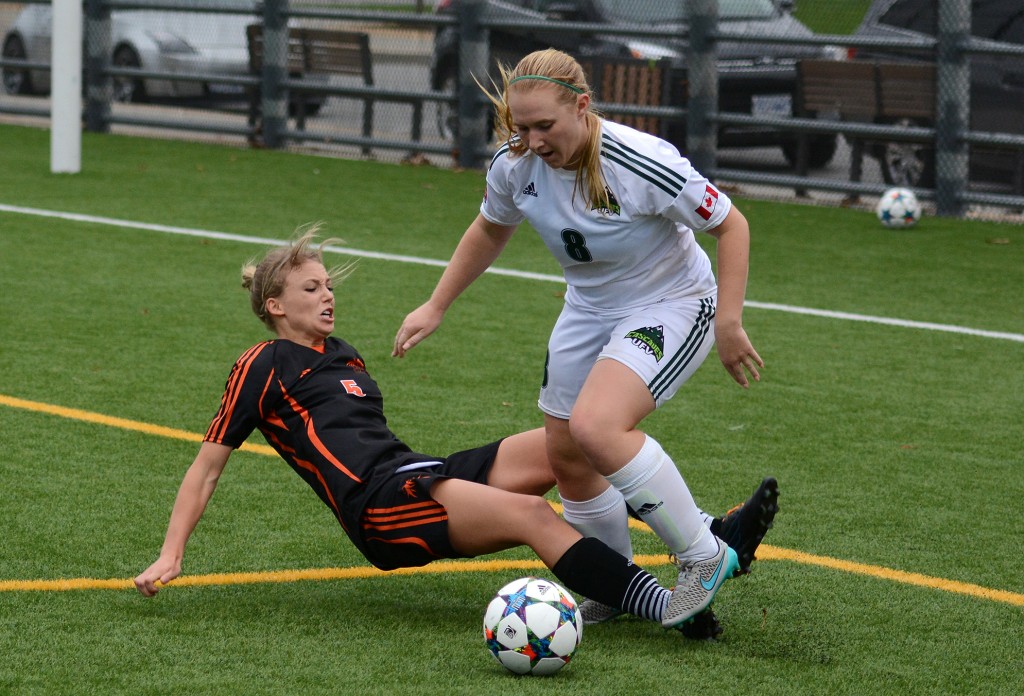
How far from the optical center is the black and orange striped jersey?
3934 millimetres

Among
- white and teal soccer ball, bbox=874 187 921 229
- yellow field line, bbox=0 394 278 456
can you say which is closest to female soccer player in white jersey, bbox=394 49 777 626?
yellow field line, bbox=0 394 278 456

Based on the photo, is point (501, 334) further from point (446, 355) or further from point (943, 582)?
point (943, 582)

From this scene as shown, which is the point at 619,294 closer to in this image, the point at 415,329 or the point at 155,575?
the point at 415,329

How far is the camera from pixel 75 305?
7961 mm

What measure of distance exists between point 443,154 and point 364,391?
10759 millimetres

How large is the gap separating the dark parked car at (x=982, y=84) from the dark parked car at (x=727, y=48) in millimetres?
660

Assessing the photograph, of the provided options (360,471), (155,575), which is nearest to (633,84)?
(360,471)

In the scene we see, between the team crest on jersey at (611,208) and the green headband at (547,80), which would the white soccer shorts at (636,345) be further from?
the green headband at (547,80)

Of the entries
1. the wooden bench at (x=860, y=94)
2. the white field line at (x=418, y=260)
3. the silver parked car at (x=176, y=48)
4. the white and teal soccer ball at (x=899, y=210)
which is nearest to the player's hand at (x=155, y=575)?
the white field line at (x=418, y=260)

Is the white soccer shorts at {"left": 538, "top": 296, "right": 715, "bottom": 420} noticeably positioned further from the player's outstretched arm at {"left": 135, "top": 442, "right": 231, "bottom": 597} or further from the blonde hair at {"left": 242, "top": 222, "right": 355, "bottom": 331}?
the player's outstretched arm at {"left": 135, "top": 442, "right": 231, "bottom": 597}

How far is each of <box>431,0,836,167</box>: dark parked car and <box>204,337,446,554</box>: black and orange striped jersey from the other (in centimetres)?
934

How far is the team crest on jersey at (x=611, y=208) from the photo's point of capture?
12.9 feet

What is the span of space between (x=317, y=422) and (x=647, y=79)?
987cm

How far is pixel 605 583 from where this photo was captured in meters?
3.82
